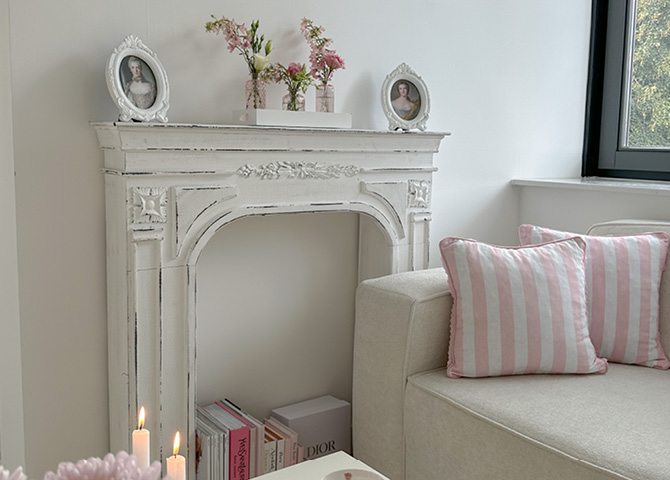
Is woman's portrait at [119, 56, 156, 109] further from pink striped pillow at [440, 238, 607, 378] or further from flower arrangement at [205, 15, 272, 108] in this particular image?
pink striped pillow at [440, 238, 607, 378]

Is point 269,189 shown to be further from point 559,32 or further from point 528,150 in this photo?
point 559,32

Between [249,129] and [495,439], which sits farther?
[249,129]

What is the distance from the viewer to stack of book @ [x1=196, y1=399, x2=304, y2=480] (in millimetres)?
1973

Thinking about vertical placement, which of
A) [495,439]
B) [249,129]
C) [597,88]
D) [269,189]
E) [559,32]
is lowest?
[495,439]

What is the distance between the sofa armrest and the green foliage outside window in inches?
48.6

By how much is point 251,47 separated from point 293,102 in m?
0.19

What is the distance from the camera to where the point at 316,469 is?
1.38 m

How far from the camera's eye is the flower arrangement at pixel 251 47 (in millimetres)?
1922

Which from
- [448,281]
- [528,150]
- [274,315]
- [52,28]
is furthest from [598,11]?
[52,28]

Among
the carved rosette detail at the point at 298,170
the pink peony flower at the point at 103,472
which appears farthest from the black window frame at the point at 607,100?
the pink peony flower at the point at 103,472

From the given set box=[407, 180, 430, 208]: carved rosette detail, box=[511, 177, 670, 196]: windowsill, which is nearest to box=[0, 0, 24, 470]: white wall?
box=[407, 180, 430, 208]: carved rosette detail

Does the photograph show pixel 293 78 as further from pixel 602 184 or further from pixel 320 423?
pixel 602 184

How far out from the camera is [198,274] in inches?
82.0

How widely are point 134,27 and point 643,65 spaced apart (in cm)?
195
